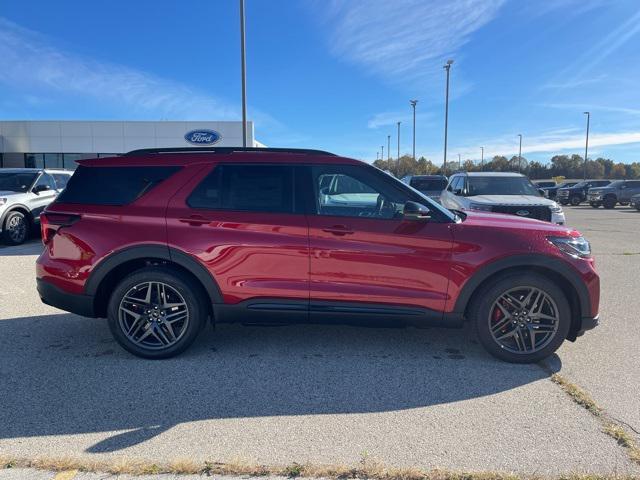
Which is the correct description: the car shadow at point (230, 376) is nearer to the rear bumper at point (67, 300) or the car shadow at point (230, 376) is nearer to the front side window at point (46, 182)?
the rear bumper at point (67, 300)

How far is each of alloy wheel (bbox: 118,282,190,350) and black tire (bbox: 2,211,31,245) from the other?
26.0 feet

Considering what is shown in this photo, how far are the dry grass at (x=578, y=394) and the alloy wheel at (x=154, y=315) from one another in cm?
312

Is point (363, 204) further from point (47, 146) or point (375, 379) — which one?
point (47, 146)

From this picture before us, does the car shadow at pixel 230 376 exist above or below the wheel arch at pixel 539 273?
below

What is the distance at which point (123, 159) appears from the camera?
13.4 feet

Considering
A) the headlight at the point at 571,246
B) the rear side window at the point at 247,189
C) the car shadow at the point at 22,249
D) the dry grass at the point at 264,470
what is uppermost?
the rear side window at the point at 247,189

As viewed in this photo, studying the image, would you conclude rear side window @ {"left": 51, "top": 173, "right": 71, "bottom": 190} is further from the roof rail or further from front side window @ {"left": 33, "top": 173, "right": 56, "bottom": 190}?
the roof rail

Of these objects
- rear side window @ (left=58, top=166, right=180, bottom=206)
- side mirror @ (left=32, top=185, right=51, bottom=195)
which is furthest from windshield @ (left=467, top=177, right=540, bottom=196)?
side mirror @ (left=32, top=185, right=51, bottom=195)

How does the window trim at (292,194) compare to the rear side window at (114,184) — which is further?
the rear side window at (114,184)

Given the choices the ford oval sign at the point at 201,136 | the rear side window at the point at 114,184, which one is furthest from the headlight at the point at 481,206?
the ford oval sign at the point at 201,136

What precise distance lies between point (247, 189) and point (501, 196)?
7.12 m

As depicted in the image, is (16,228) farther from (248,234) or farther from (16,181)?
(248,234)

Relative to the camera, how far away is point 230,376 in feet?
12.0

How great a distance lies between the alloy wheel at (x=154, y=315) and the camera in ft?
13.0
